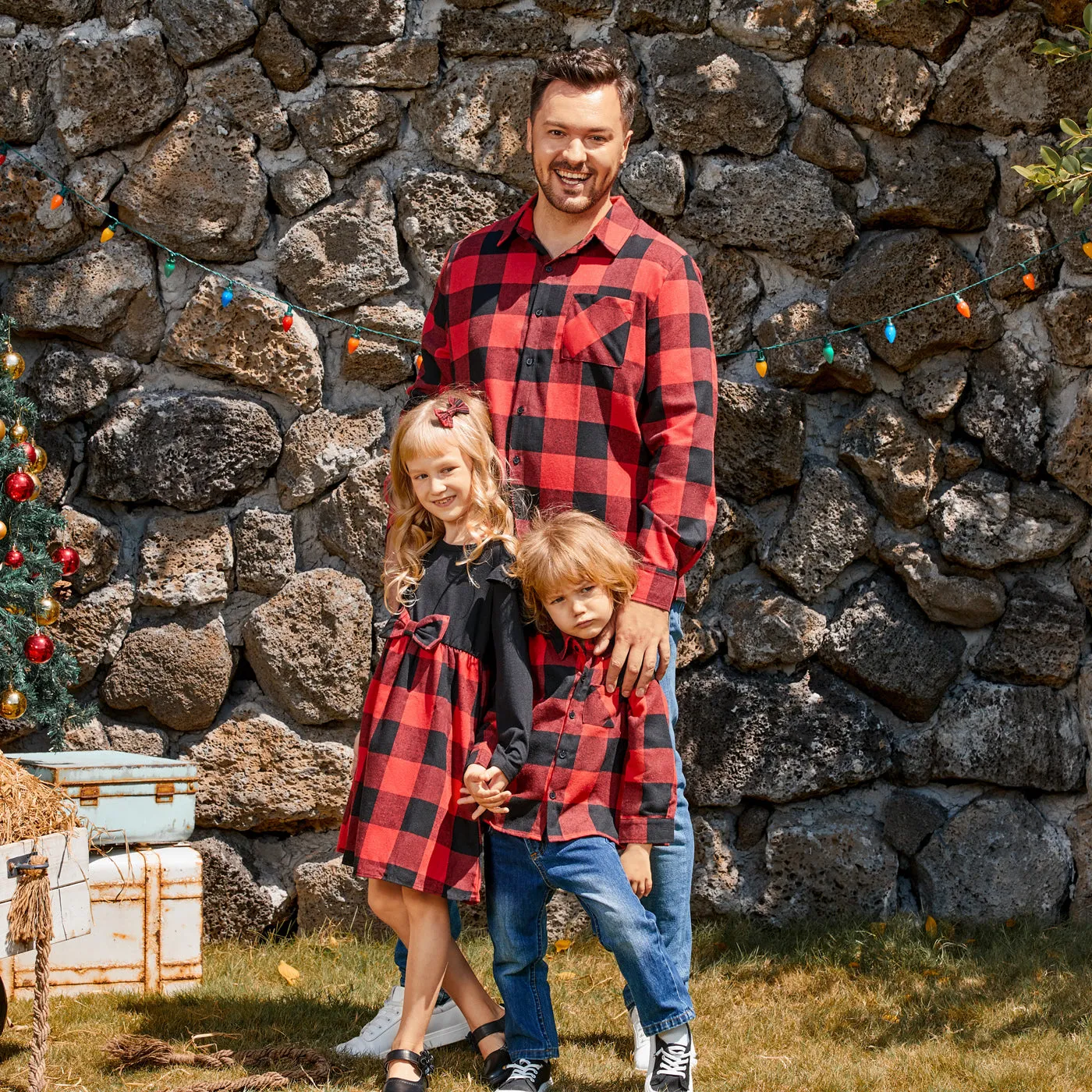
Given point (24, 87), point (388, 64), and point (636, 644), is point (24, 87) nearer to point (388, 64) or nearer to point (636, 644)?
point (388, 64)

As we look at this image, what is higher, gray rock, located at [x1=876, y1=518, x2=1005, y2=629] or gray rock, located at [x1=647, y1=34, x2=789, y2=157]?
gray rock, located at [x1=647, y1=34, x2=789, y2=157]

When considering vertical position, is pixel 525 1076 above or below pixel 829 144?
below

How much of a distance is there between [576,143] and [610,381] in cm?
44

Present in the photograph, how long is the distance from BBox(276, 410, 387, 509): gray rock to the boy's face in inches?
43.3

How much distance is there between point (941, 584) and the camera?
3.14 m

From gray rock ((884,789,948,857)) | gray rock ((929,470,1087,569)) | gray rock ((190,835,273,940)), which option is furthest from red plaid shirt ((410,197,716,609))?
gray rock ((190,835,273,940))

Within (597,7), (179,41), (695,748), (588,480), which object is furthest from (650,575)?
(179,41)

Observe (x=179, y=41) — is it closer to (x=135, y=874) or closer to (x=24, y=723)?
(x=24, y=723)

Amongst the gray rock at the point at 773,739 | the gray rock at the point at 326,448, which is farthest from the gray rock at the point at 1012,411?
the gray rock at the point at 326,448

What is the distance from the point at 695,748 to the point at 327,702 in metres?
0.90

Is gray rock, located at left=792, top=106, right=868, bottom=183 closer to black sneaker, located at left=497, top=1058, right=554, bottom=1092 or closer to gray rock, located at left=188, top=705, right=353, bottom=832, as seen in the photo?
gray rock, located at left=188, top=705, right=353, bottom=832

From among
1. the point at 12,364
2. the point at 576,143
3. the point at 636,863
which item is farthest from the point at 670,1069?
the point at 12,364

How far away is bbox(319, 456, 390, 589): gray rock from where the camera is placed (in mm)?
3213

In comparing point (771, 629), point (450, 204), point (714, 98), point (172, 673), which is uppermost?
point (714, 98)
